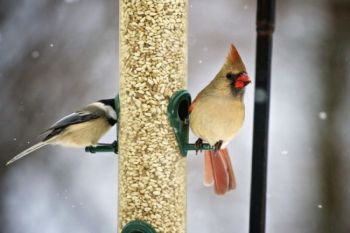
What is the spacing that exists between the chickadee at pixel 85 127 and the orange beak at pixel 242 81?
2.25 ft

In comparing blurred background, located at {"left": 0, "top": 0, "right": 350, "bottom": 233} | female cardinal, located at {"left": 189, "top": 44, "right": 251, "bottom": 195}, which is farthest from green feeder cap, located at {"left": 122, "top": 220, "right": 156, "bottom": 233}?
blurred background, located at {"left": 0, "top": 0, "right": 350, "bottom": 233}

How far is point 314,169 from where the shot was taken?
27.8 feet

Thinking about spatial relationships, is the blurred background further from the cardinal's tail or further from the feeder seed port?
the feeder seed port

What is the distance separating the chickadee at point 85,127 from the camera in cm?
483

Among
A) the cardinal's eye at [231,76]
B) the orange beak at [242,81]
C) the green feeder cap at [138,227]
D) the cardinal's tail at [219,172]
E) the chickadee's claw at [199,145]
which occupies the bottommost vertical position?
the green feeder cap at [138,227]

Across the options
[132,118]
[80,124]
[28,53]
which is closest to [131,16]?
[132,118]

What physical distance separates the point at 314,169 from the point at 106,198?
209cm

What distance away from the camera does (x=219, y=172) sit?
4.89 meters

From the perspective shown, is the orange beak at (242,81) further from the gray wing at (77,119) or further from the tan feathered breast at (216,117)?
the gray wing at (77,119)

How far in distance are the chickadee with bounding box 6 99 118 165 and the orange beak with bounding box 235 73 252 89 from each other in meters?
0.68

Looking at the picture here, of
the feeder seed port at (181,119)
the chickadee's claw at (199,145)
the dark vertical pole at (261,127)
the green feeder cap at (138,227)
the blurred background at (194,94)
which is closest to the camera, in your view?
the dark vertical pole at (261,127)

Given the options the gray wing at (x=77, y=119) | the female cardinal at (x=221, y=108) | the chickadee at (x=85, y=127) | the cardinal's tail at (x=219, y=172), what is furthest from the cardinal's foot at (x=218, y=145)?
the gray wing at (x=77, y=119)

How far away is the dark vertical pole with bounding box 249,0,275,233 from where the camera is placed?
405 cm

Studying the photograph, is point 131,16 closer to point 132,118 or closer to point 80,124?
point 132,118
